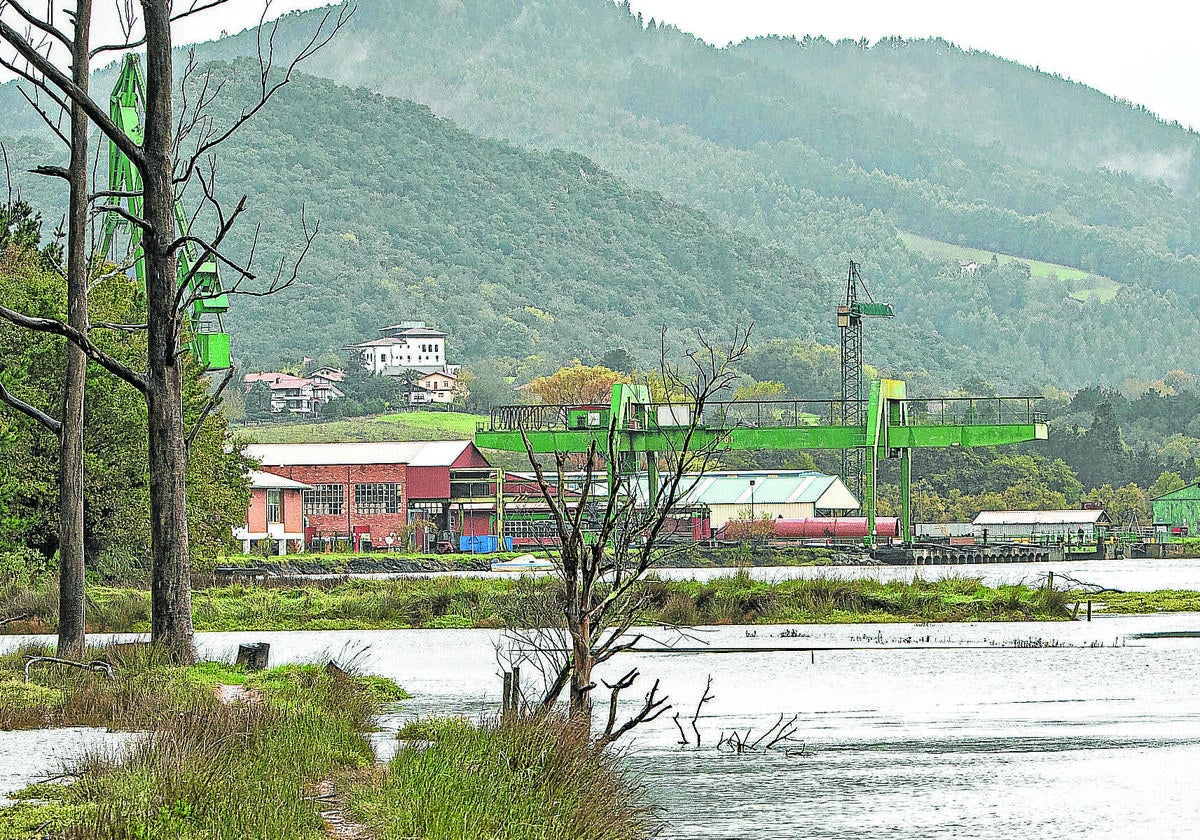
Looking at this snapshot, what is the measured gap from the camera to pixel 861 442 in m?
77.8

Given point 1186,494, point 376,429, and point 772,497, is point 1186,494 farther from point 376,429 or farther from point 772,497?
point 376,429

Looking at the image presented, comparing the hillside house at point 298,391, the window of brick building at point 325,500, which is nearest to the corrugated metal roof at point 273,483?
the window of brick building at point 325,500

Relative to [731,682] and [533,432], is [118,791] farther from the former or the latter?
[533,432]

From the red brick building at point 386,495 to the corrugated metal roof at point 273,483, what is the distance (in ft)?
8.43

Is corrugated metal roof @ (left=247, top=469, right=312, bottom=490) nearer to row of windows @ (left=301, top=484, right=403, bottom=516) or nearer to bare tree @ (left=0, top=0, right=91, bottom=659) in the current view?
row of windows @ (left=301, top=484, right=403, bottom=516)

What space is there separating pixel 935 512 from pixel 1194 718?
102m

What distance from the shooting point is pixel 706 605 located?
42844 mm

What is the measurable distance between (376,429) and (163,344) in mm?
143006

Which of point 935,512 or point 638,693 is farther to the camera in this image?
point 935,512

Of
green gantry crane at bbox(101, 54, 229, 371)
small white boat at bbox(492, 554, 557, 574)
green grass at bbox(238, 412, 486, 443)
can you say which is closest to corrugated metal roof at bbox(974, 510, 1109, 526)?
small white boat at bbox(492, 554, 557, 574)

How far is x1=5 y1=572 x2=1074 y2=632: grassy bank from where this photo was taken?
4272 cm

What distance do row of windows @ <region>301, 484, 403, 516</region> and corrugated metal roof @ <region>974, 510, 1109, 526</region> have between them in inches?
1719

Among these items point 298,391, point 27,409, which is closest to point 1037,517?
point 298,391

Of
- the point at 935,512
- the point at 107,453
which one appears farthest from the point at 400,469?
the point at 107,453
